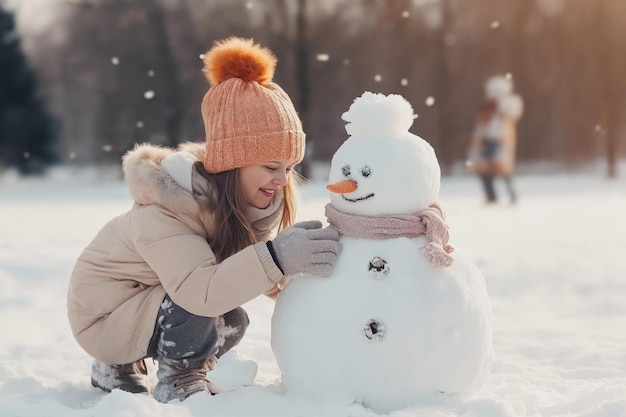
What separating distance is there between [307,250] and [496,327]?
229 cm

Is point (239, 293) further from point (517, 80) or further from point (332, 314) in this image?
point (517, 80)

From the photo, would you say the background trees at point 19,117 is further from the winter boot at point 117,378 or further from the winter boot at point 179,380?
the winter boot at point 179,380

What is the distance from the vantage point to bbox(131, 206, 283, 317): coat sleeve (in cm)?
217

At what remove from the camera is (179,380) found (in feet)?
7.81

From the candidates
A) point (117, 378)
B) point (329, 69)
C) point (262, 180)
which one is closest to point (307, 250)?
point (262, 180)

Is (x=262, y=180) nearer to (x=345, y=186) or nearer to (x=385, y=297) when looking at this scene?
(x=345, y=186)

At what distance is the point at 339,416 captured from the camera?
6.45 ft

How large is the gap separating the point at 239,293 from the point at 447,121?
40.4 ft

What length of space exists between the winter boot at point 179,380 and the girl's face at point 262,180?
0.58 meters

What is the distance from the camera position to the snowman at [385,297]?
2.04 metres

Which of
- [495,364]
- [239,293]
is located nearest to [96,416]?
[239,293]

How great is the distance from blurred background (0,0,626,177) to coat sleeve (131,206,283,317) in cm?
1018

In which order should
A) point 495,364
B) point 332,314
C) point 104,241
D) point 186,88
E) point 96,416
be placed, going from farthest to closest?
1. point 186,88
2. point 495,364
3. point 104,241
4. point 332,314
5. point 96,416

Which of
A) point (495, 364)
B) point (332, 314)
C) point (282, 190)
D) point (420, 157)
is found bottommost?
point (495, 364)
